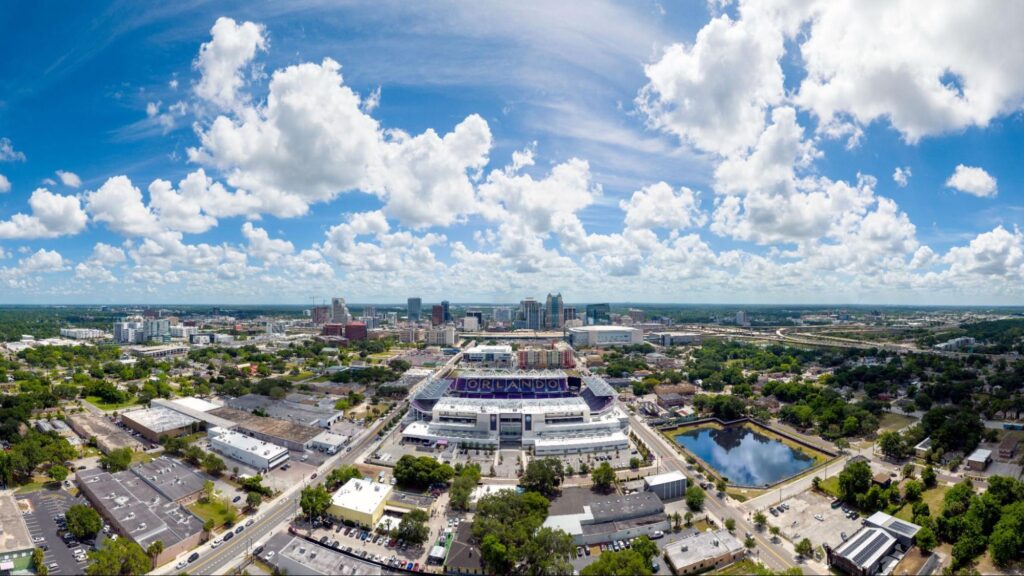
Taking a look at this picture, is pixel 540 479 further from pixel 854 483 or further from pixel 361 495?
pixel 854 483

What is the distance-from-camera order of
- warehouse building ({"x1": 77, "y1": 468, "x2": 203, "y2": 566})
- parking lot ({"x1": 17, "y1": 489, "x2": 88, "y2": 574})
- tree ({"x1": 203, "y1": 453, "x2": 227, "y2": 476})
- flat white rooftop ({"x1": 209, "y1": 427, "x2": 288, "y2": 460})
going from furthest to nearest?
flat white rooftop ({"x1": 209, "y1": 427, "x2": 288, "y2": 460})
tree ({"x1": 203, "y1": 453, "x2": 227, "y2": 476})
warehouse building ({"x1": 77, "y1": 468, "x2": 203, "y2": 566})
parking lot ({"x1": 17, "y1": 489, "x2": 88, "y2": 574})

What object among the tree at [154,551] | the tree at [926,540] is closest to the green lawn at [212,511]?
the tree at [154,551]

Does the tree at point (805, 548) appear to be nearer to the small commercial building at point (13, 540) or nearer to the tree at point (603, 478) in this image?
the tree at point (603, 478)

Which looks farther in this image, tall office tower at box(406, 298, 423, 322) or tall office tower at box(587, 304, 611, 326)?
tall office tower at box(406, 298, 423, 322)

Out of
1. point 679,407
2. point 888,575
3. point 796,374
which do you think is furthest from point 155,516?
point 796,374

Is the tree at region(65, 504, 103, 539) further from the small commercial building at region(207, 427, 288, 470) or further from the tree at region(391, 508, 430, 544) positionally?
the tree at region(391, 508, 430, 544)

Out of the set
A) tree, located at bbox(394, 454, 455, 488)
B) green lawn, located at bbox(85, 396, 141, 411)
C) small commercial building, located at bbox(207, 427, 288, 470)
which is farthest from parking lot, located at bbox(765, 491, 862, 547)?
green lawn, located at bbox(85, 396, 141, 411)

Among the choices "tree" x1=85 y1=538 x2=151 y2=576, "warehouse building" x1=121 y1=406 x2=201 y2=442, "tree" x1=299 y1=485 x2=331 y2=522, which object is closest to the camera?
"tree" x1=85 y1=538 x2=151 y2=576
